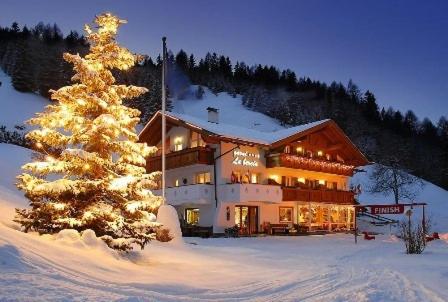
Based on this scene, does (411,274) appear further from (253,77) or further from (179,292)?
(253,77)

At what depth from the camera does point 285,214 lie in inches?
1673

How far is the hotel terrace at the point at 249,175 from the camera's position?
37.0 m

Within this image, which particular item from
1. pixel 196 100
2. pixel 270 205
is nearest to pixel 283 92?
pixel 196 100

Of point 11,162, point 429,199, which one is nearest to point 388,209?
point 11,162

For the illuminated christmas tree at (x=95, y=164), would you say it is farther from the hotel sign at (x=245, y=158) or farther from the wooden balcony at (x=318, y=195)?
the wooden balcony at (x=318, y=195)

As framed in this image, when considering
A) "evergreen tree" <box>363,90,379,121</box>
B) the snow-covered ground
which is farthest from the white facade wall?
"evergreen tree" <box>363,90,379,121</box>

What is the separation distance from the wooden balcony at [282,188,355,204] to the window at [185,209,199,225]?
7.29 metres

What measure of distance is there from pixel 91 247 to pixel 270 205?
2881 centimetres

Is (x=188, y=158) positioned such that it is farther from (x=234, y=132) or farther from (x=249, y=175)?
(x=249, y=175)

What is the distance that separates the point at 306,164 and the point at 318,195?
9.78 feet

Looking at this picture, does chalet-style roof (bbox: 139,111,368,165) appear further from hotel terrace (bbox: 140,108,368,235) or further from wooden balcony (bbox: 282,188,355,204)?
wooden balcony (bbox: 282,188,355,204)

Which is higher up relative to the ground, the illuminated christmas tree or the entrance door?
the illuminated christmas tree

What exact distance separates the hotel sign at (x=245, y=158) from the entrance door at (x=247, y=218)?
3513 millimetres

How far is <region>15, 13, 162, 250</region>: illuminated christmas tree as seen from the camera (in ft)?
45.7
